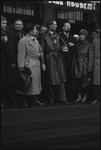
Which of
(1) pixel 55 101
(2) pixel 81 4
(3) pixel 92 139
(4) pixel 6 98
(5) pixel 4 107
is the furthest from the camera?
(2) pixel 81 4

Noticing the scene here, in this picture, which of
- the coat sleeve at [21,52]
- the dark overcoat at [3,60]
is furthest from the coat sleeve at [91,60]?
the dark overcoat at [3,60]

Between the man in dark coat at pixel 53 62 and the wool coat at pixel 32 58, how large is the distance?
332 millimetres

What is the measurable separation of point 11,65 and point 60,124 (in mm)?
1492

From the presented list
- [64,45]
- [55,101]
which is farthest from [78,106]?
[64,45]

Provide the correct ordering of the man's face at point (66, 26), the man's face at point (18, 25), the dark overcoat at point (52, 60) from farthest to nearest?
the man's face at point (66, 26) → the dark overcoat at point (52, 60) → the man's face at point (18, 25)

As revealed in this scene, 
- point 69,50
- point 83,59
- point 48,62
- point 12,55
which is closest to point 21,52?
point 12,55

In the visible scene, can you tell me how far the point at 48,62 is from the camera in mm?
7391

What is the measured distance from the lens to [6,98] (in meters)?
7.20

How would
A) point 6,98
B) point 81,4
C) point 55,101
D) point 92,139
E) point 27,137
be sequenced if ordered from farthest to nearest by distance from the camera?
point 81,4, point 55,101, point 6,98, point 92,139, point 27,137

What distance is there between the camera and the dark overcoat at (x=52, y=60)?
734 centimetres

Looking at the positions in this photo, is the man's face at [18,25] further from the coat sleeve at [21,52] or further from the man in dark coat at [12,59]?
the coat sleeve at [21,52]

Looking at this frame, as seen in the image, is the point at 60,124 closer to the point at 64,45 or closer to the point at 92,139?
the point at 92,139

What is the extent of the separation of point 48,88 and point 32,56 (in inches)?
32.6

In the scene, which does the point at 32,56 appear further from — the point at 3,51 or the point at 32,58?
the point at 3,51
